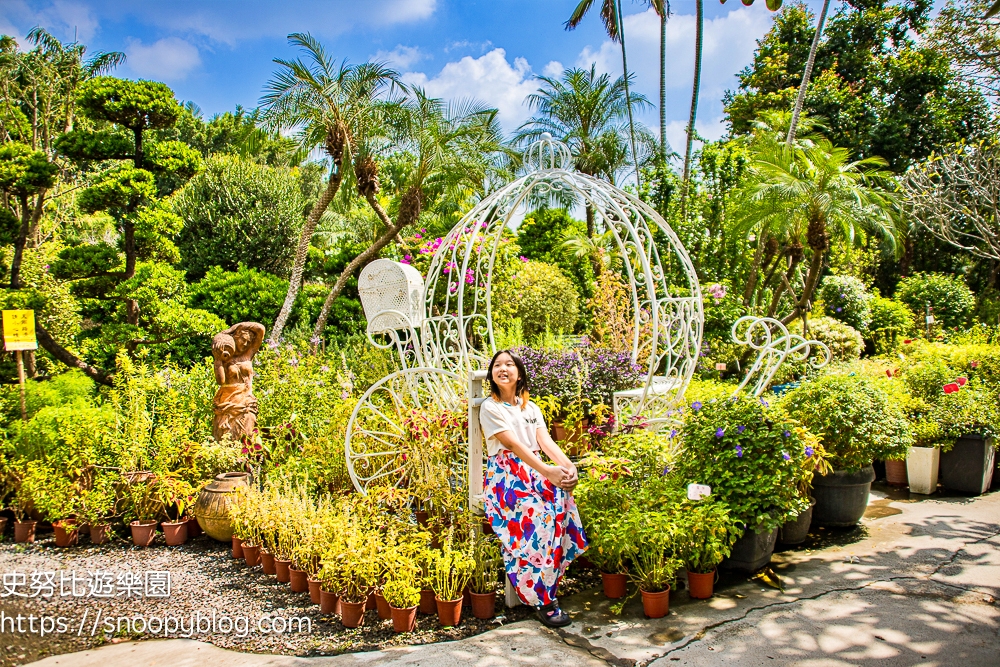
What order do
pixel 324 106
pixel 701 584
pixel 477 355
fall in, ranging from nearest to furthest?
pixel 701 584 → pixel 477 355 → pixel 324 106

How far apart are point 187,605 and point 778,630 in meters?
3.02

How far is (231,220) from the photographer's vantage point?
11117mm

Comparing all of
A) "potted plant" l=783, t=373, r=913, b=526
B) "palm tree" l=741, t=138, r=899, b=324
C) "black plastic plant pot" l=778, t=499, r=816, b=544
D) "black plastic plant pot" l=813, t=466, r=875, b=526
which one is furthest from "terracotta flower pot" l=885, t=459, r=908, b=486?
"palm tree" l=741, t=138, r=899, b=324

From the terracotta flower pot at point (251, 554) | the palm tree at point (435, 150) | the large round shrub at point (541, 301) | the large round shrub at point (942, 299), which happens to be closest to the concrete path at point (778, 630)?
the terracotta flower pot at point (251, 554)

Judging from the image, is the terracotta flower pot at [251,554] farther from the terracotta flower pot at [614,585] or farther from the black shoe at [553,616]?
the terracotta flower pot at [614,585]

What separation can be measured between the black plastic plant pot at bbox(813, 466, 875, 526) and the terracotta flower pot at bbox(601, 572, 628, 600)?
169 cm

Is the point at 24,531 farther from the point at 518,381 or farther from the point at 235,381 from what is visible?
the point at 518,381

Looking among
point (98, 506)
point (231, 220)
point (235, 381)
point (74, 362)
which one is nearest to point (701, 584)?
point (235, 381)

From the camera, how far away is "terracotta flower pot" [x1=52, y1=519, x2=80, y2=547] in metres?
4.36

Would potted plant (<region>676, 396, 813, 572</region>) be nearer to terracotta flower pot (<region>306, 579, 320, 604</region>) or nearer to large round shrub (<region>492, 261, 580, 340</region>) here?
terracotta flower pot (<region>306, 579, 320, 604</region>)

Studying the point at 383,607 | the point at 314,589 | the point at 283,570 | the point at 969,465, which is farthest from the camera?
the point at 969,465

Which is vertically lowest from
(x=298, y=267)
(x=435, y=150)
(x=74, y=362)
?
(x=74, y=362)

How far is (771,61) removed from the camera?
16.8 m

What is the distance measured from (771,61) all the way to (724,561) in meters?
16.8
